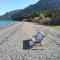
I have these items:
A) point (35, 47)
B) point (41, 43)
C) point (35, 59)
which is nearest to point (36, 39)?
point (41, 43)

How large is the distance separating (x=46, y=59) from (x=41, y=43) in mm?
7294

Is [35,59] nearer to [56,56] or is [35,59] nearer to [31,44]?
[56,56]

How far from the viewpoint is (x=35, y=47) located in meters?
20.8

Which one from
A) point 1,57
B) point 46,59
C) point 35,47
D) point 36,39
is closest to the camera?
point 46,59

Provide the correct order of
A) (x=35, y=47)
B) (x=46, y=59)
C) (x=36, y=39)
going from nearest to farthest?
(x=46, y=59)
(x=35, y=47)
(x=36, y=39)

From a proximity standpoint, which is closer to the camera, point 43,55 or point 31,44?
point 43,55

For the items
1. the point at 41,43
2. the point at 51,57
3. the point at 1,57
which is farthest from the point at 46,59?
the point at 41,43

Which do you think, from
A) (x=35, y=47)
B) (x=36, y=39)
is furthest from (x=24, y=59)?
(x=36, y=39)

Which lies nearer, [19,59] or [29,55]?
[19,59]

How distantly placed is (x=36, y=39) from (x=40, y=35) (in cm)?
98

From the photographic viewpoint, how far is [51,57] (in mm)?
16047

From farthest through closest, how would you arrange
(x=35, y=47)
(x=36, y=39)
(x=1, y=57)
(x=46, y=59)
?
1. (x=36, y=39)
2. (x=35, y=47)
3. (x=1, y=57)
4. (x=46, y=59)

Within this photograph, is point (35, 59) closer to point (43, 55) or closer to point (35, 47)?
point (43, 55)

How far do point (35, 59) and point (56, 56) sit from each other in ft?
5.26
